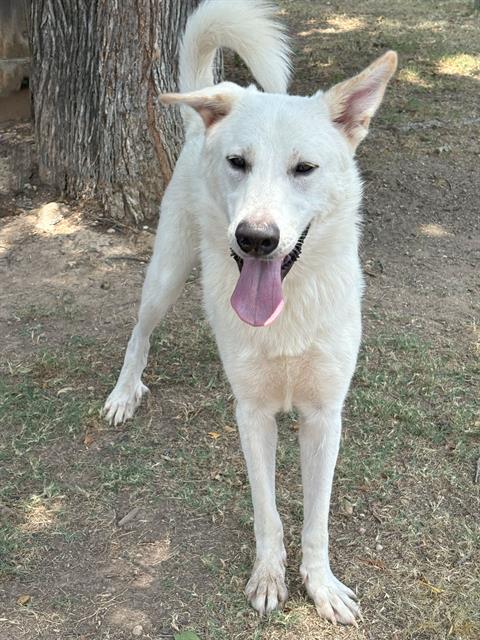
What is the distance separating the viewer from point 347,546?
2.88 metres

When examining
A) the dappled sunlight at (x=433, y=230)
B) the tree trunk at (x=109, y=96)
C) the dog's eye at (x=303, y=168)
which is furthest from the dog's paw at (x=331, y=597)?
the dappled sunlight at (x=433, y=230)

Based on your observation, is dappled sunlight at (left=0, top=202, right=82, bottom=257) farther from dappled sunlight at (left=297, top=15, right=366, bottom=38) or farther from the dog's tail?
dappled sunlight at (left=297, top=15, right=366, bottom=38)

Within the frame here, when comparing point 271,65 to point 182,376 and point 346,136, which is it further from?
point 182,376

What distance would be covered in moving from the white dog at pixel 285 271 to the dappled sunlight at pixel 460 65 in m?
6.46

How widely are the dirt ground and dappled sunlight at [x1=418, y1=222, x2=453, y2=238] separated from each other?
0.05 ft

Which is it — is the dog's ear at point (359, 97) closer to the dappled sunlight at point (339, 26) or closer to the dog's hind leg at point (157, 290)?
the dog's hind leg at point (157, 290)

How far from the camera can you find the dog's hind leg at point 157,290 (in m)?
3.27

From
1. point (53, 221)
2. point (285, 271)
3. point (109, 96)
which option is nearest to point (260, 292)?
point (285, 271)

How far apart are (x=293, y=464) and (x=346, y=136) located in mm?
1558

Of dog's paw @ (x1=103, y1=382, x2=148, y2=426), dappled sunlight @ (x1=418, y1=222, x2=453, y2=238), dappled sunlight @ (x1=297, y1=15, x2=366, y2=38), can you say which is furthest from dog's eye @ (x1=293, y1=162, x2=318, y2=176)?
dappled sunlight @ (x1=297, y1=15, x2=366, y2=38)

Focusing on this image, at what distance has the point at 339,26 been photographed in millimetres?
10211

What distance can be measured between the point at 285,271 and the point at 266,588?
1.21 meters

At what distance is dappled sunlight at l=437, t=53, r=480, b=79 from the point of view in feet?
27.1

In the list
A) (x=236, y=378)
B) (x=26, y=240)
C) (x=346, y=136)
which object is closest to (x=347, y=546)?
(x=236, y=378)
